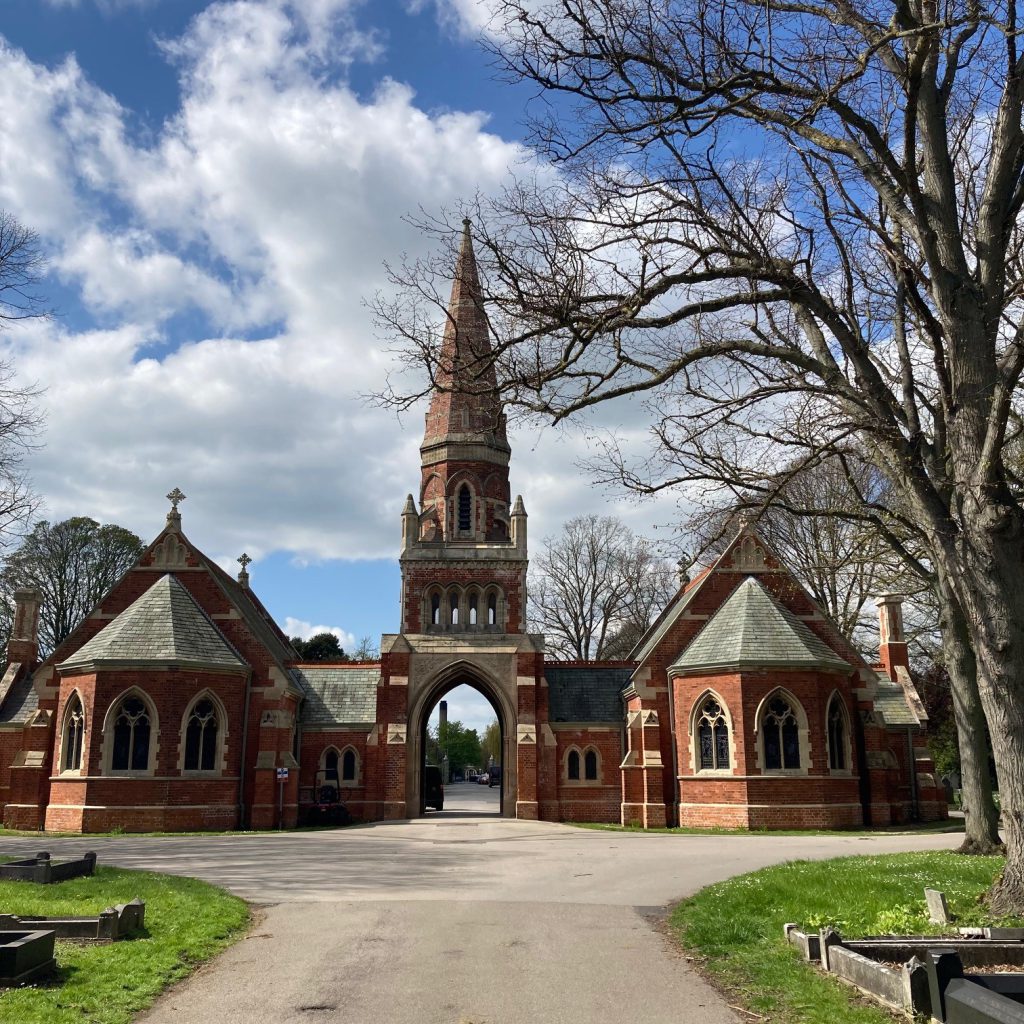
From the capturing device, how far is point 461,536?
37.0 metres

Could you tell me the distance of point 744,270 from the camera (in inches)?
432

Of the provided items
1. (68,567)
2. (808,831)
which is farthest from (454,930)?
(68,567)

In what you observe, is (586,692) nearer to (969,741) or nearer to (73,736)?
(73,736)

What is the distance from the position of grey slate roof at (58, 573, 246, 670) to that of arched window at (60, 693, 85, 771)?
4.14 feet

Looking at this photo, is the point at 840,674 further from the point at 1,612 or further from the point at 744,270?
the point at 1,612

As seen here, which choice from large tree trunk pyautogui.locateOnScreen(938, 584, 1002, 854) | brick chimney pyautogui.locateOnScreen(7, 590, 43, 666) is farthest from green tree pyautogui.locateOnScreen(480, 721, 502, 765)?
large tree trunk pyautogui.locateOnScreen(938, 584, 1002, 854)

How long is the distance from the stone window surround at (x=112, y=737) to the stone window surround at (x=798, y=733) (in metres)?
17.5

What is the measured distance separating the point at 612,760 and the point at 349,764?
9.25m

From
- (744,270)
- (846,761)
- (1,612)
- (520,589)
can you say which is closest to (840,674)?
(846,761)

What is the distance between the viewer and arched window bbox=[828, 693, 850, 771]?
93.8 feet

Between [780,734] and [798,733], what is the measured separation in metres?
0.54

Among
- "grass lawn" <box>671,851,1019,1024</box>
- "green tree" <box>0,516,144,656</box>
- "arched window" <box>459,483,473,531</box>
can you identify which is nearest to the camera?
"grass lawn" <box>671,851,1019,1024</box>

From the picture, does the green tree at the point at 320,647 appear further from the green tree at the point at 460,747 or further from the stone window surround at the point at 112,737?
the green tree at the point at 460,747

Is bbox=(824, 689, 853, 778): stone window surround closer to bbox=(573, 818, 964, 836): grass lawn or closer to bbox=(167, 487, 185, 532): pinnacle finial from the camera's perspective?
bbox=(573, 818, 964, 836): grass lawn
